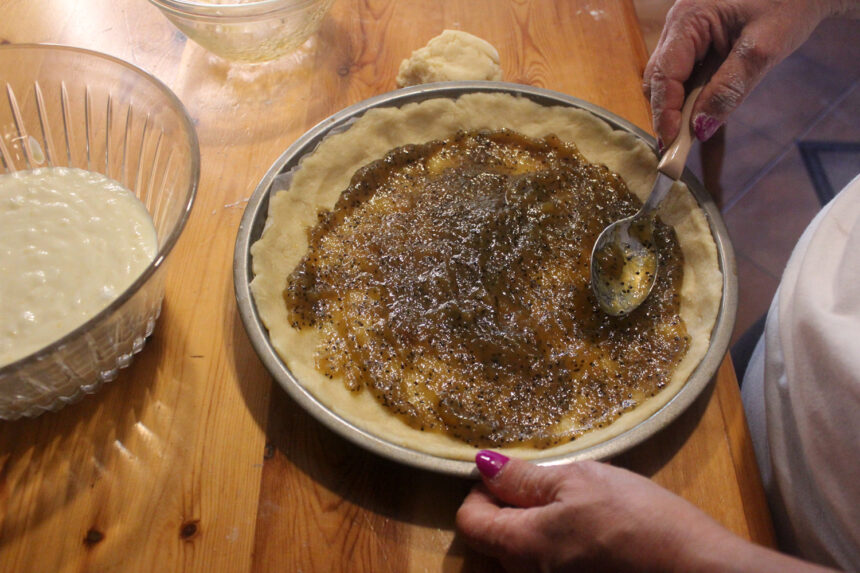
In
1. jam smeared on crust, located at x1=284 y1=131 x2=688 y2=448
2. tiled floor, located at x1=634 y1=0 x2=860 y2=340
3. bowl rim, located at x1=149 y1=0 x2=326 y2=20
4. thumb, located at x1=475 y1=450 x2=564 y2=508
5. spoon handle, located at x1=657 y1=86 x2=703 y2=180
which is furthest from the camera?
tiled floor, located at x1=634 y1=0 x2=860 y2=340

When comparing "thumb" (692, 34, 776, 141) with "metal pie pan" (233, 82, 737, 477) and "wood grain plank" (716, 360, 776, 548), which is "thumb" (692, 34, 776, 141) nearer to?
"metal pie pan" (233, 82, 737, 477)

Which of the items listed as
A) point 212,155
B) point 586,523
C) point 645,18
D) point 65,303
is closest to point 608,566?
point 586,523

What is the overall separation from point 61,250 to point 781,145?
3098 millimetres

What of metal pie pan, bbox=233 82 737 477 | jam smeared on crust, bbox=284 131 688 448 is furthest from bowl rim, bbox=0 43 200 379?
jam smeared on crust, bbox=284 131 688 448

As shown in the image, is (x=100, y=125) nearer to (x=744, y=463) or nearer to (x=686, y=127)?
(x=686, y=127)

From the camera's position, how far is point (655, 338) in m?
1.22

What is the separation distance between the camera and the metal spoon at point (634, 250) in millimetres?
1258

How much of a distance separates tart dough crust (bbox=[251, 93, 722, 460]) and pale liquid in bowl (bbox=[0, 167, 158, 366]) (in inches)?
9.7

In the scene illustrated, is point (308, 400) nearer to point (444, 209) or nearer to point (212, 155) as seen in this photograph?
point (444, 209)

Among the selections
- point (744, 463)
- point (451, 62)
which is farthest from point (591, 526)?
point (451, 62)

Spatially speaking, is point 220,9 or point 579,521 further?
point 220,9

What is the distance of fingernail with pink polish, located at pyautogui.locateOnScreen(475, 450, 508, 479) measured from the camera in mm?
941

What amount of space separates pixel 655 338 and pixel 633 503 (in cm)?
49

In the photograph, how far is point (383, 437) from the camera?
1009 mm
